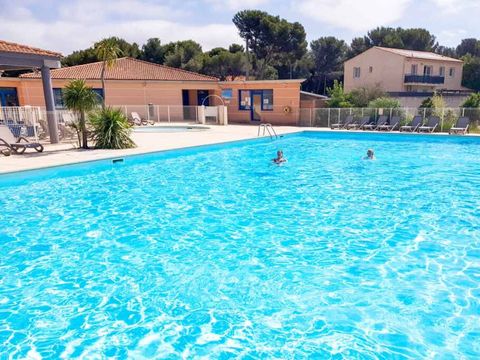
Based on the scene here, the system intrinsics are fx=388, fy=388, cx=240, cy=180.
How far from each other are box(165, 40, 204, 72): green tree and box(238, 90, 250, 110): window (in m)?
18.8

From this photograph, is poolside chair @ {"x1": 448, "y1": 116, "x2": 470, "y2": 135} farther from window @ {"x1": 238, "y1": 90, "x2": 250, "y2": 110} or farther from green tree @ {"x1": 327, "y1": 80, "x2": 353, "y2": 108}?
window @ {"x1": 238, "y1": 90, "x2": 250, "y2": 110}

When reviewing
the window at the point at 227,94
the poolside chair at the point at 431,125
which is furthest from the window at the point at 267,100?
the poolside chair at the point at 431,125

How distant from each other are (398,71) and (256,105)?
68.4 ft

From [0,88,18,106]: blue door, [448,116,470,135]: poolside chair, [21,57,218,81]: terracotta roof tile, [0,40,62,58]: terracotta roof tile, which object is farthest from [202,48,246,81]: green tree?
[0,40,62,58]: terracotta roof tile

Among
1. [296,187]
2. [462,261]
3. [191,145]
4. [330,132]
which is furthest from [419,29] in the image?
[462,261]

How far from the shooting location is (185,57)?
46781 millimetres

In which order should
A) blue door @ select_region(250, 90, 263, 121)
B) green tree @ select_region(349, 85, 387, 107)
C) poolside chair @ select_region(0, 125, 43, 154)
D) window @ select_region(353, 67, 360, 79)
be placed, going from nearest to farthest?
poolside chair @ select_region(0, 125, 43, 154) < green tree @ select_region(349, 85, 387, 107) < blue door @ select_region(250, 90, 263, 121) < window @ select_region(353, 67, 360, 79)

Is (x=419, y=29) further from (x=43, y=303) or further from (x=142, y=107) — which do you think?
(x=43, y=303)

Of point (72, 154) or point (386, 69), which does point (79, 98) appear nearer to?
point (72, 154)

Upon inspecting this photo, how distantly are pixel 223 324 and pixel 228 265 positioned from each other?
148 cm

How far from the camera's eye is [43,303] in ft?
15.2

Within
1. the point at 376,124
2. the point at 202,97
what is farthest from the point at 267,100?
the point at 376,124

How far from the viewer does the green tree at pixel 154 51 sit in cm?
4984

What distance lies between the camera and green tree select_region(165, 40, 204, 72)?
4548cm
